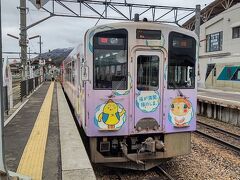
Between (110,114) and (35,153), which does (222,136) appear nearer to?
(110,114)

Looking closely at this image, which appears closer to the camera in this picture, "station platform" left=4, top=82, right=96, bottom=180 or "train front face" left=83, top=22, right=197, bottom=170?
"station platform" left=4, top=82, right=96, bottom=180

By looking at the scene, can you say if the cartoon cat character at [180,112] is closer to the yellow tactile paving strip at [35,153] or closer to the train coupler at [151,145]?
the train coupler at [151,145]

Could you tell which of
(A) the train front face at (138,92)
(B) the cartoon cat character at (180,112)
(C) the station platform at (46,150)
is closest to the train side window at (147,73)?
(A) the train front face at (138,92)

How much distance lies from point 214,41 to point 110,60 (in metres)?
30.4

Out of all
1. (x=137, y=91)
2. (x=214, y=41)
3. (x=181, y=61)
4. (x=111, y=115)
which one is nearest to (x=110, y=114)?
(x=111, y=115)

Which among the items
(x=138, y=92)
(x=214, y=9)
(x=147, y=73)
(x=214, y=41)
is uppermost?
(x=214, y=9)

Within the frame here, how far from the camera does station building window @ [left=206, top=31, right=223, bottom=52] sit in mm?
32719

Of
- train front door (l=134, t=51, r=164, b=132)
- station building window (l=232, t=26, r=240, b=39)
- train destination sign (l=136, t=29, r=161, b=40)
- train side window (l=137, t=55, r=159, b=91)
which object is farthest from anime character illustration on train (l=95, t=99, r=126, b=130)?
station building window (l=232, t=26, r=240, b=39)

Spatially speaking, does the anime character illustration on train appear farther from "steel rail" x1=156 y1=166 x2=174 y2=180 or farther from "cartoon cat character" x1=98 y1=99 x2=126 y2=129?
"steel rail" x1=156 y1=166 x2=174 y2=180

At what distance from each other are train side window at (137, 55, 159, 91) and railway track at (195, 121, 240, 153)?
13.6 feet

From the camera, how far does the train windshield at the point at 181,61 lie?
20.2ft

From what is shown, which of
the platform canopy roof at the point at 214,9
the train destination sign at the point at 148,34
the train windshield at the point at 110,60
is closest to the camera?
the train windshield at the point at 110,60

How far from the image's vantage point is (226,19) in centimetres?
3123

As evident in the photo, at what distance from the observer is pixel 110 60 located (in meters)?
5.80
